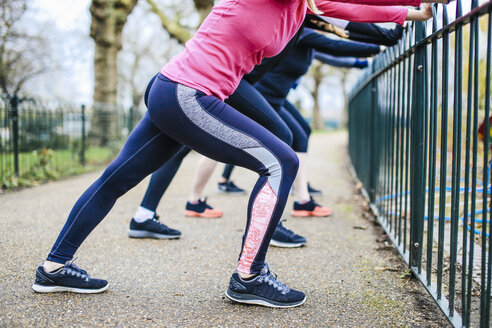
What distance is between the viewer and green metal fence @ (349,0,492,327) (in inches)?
68.9

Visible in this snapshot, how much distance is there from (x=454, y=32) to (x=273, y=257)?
1752mm

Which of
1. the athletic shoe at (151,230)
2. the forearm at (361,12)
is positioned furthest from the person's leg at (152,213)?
the forearm at (361,12)

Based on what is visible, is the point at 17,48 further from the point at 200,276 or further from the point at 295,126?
the point at 200,276

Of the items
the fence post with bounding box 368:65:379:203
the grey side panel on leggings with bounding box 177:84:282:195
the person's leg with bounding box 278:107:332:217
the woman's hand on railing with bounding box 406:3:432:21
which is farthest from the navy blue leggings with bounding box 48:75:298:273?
the fence post with bounding box 368:65:379:203

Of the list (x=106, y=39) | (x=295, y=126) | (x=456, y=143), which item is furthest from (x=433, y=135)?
(x=106, y=39)

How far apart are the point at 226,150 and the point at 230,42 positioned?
49 cm

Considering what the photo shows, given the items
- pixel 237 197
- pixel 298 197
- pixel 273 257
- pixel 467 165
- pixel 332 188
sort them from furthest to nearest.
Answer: pixel 332 188
pixel 237 197
pixel 298 197
pixel 273 257
pixel 467 165

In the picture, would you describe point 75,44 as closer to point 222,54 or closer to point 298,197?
point 298,197

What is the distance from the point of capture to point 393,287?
8.21 ft

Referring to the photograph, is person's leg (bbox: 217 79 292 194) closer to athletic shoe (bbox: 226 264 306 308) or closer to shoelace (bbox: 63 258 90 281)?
athletic shoe (bbox: 226 264 306 308)

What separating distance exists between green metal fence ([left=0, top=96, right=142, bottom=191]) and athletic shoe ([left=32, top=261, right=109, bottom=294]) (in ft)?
13.7

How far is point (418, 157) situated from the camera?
257 centimetres

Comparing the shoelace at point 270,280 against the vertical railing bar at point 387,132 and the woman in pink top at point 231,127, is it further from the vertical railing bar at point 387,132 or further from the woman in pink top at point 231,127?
the vertical railing bar at point 387,132

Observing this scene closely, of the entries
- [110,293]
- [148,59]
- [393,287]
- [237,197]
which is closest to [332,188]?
[237,197]
